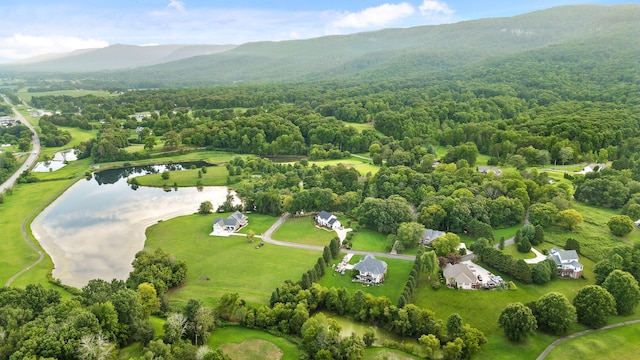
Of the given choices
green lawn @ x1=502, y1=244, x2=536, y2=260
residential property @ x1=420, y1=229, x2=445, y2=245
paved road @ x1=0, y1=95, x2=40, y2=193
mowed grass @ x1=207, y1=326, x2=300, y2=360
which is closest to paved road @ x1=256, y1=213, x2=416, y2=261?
residential property @ x1=420, y1=229, x2=445, y2=245

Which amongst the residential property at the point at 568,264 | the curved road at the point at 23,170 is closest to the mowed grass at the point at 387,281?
the residential property at the point at 568,264

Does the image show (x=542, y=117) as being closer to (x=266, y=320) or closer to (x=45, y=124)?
(x=266, y=320)

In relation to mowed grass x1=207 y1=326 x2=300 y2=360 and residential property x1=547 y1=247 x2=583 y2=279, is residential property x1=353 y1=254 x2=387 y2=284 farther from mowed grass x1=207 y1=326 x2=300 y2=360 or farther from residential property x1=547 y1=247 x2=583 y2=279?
residential property x1=547 y1=247 x2=583 y2=279

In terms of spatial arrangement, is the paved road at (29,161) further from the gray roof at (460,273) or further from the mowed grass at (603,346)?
the mowed grass at (603,346)

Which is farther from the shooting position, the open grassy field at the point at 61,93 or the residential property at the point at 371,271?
the open grassy field at the point at 61,93

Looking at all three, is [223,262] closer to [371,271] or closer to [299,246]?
[299,246]

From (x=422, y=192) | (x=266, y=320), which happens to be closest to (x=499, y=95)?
(x=422, y=192)
